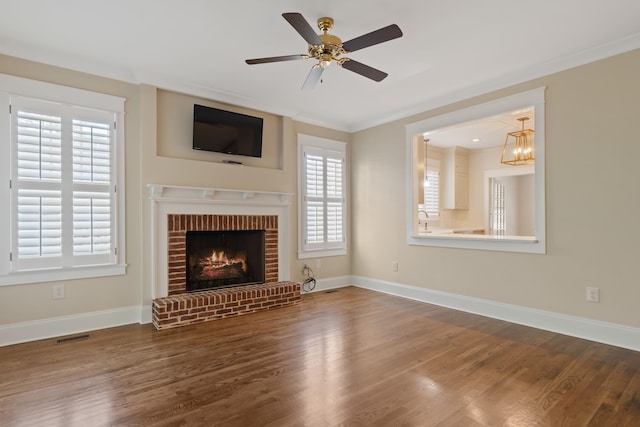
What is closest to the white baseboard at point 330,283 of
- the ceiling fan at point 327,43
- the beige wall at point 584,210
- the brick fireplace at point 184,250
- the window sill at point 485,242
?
the brick fireplace at point 184,250

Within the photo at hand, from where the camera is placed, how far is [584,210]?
327cm

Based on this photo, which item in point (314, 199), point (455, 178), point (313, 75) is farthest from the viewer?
point (455, 178)

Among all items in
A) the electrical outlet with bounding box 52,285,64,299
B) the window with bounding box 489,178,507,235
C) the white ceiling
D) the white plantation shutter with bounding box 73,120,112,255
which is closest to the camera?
the white ceiling

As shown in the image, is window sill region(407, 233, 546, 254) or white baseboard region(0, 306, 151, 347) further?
window sill region(407, 233, 546, 254)

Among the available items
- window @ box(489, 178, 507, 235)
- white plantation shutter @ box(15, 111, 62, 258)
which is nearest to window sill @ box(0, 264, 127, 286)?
white plantation shutter @ box(15, 111, 62, 258)

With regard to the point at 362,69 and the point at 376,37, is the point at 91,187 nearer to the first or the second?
the point at 362,69

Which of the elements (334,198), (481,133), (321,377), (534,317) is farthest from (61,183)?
(481,133)

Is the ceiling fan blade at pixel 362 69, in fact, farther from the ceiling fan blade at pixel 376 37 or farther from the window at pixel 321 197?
the window at pixel 321 197

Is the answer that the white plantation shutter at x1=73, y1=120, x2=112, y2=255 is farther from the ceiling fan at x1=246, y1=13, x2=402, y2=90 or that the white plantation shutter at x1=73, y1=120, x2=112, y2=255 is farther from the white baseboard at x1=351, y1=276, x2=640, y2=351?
the white baseboard at x1=351, y1=276, x2=640, y2=351

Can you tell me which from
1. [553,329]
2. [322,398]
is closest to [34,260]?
[322,398]

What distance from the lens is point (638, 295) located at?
117 inches

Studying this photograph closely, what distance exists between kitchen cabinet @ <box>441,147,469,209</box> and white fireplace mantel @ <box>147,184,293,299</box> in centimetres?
387

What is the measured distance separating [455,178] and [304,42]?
511 centimetres

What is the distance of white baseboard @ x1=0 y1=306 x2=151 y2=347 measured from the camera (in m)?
3.15
